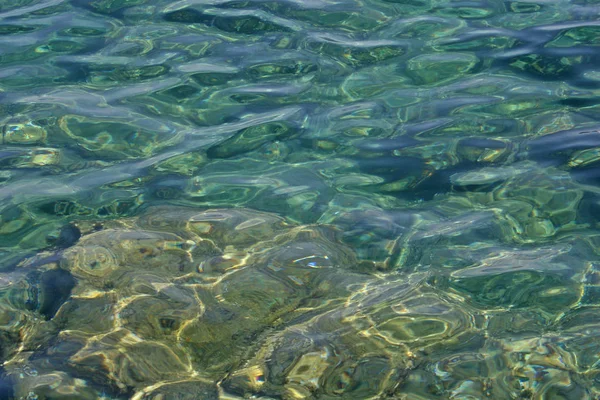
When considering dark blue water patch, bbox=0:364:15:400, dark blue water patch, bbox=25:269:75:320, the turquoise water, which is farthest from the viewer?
dark blue water patch, bbox=25:269:75:320

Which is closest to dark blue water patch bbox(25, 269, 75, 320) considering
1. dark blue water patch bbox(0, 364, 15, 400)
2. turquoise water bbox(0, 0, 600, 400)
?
turquoise water bbox(0, 0, 600, 400)

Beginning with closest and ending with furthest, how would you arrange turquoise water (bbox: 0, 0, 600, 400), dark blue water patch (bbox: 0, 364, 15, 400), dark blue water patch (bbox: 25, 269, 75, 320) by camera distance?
1. dark blue water patch (bbox: 0, 364, 15, 400)
2. turquoise water (bbox: 0, 0, 600, 400)
3. dark blue water patch (bbox: 25, 269, 75, 320)

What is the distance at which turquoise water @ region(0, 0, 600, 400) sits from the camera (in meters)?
3.16

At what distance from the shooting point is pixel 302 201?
433cm

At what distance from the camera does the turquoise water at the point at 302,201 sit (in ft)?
10.4

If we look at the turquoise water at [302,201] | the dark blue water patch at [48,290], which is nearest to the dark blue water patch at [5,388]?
the turquoise water at [302,201]

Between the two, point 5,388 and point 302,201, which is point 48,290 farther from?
point 302,201

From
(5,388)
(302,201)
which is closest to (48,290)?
(5,388)

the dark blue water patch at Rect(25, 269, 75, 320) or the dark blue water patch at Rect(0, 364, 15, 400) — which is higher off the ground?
the dark blue water patch at Rect(0, 364, 15, 400)

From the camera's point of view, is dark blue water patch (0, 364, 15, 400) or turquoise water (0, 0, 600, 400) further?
turquoise water (0, 0, 600, 400)

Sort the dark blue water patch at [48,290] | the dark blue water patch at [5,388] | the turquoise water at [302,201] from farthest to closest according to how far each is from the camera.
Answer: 1. the dark blue water patch at [48,290]
2. the turquoise water at [302,201]
3. the dark blue water patch at [5,388]

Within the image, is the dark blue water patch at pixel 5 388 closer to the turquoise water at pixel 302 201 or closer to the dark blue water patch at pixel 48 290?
the turquoise water at pixel 302 201

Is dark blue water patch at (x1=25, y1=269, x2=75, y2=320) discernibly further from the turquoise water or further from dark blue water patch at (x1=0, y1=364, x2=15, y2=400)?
dark blue water patch at (x1=0, y1=364, x2=15, y2=400)

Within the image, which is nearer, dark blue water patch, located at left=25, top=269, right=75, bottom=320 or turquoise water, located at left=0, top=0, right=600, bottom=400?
turquoise water, located at left=0, top=0, right=600, bottom=400
